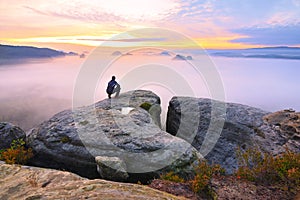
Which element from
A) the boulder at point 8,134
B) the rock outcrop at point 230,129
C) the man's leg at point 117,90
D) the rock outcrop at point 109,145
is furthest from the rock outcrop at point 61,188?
the man's leg at point 117,90

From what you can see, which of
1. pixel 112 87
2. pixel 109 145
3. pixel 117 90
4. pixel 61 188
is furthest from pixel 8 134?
pixel 61 188

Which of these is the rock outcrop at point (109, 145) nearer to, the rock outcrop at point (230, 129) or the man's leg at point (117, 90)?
the rock outcrop at point (230, 129)

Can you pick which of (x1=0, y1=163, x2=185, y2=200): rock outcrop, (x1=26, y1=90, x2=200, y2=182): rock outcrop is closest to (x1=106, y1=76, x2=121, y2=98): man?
(x1=26, y1=90, x2=200, y2=182): rock outcrop

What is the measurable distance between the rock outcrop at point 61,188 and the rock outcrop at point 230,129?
8350 mm

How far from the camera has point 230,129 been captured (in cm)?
1529

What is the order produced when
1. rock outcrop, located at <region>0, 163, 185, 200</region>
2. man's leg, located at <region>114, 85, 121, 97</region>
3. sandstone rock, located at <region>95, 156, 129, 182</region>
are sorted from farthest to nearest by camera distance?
man's leg, located at <region>114, 85, 121, 97</region>, sandstone rock, located at <region>95, 156, 129, 182</region>, rock outcrop, located at <region>0, 163, 185, 200</region>

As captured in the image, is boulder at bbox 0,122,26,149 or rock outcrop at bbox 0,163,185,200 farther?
boulder at bbox 0,122,26,149

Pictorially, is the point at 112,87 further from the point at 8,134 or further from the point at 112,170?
the point at 112,170

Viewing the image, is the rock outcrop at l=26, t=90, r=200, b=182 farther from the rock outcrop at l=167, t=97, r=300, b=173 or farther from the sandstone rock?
the rock outcrop at l=167, t=97, r=300, b=173

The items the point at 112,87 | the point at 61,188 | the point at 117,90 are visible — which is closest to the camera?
the point at 61,188

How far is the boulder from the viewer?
590 inches

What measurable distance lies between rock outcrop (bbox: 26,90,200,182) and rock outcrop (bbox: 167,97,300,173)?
392 cm

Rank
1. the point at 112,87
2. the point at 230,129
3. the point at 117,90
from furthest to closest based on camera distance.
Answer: the point at 117,90
the point at 112,87
the point at 230,129

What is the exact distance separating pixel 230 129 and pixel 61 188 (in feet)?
39.5
